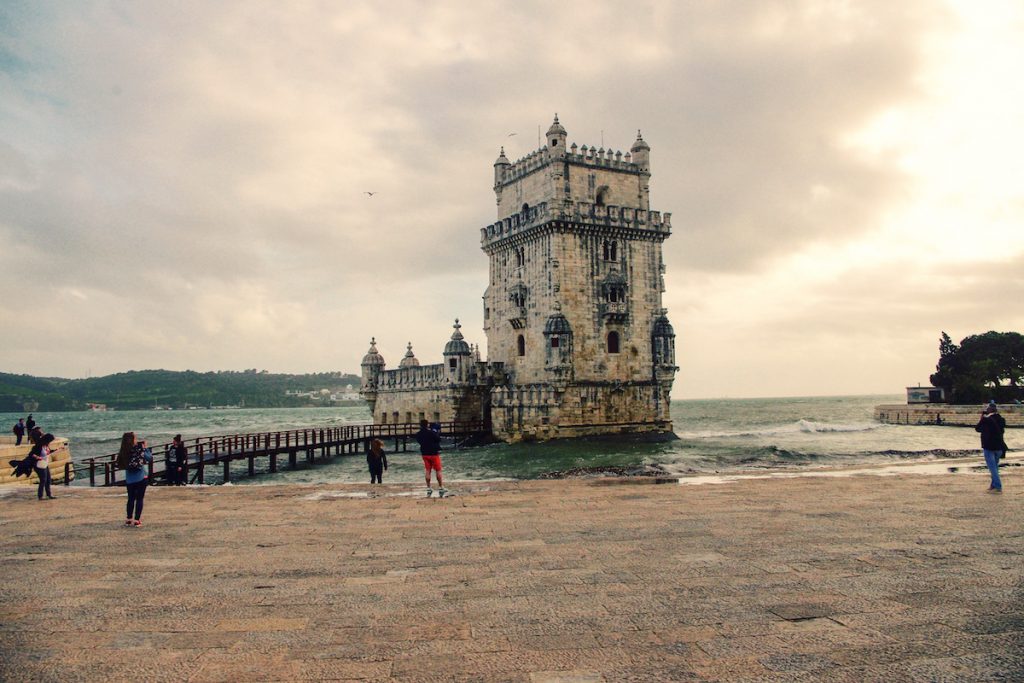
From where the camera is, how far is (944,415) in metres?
76.3

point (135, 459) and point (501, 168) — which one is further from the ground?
point (501, 168)

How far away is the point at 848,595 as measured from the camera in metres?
7.47

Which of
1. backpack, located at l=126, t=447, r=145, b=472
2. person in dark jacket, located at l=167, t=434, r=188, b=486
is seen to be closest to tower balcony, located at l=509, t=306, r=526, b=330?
person in dark jacket, located at l=167, t=434, r=188, b=486

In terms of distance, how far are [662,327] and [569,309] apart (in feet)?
22.2

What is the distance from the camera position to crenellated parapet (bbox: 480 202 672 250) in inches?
1743

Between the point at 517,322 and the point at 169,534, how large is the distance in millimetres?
35914

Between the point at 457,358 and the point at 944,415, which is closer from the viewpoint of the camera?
the point at 457,358

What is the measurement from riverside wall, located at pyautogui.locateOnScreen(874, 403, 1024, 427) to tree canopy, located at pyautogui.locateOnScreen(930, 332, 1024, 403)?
14.1 ft

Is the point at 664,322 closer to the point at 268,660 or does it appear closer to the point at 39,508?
the point at 39,508

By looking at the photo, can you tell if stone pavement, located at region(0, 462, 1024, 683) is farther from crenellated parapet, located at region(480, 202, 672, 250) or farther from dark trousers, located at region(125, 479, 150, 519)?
crenellated parapet, located at region(480, 202, 672, 250)

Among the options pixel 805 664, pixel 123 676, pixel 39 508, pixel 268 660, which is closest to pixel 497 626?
pixel 268 660

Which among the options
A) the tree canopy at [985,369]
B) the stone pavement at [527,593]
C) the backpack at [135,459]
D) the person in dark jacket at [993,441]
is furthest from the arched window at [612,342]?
the tree canopy at [985,369]

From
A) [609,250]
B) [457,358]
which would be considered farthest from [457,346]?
[609,250]

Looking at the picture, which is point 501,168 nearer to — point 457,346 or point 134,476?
point 457,346
